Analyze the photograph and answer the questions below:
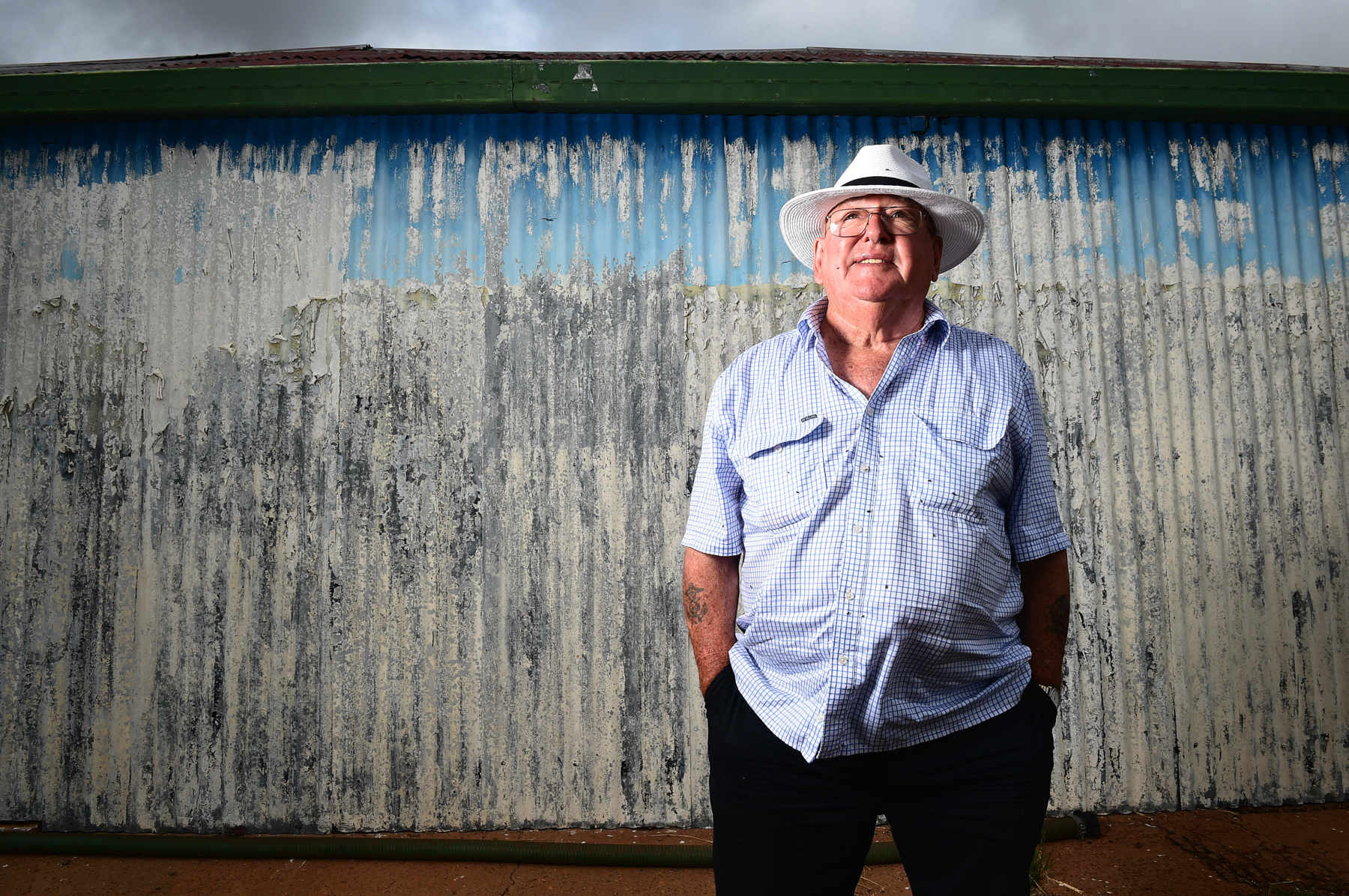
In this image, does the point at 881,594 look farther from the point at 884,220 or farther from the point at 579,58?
the point at 579,58

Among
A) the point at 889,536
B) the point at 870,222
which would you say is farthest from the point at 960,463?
the point at 870,222

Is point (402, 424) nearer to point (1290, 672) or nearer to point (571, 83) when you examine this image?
point (571, 83)

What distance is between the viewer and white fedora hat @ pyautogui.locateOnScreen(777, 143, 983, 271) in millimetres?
1950

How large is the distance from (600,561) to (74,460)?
279 cm

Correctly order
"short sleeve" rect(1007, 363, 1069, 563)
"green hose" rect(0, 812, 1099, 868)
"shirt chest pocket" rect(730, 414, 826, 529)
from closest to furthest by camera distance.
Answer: "shirt chest pocket" rect(730, 414, 826, 529)
"short sleeve" rect(1007, 363, 1069, 563)
"green hose" rect(0, 812, 1099, 868)

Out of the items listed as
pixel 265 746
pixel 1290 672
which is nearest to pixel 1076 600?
pixel 1290 672

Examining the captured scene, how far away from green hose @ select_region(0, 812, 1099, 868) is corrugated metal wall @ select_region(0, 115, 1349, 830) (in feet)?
0.61

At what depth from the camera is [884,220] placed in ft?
6.34

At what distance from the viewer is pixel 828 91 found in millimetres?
3631

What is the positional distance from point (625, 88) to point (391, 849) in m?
3.90

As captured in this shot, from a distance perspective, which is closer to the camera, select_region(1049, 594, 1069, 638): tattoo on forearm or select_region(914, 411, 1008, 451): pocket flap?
select_region(914, 411, 1008, 451): pocket flap

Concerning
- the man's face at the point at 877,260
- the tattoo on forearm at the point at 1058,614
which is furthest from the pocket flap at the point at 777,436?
the tattoo on forearm at the point at 1058,614

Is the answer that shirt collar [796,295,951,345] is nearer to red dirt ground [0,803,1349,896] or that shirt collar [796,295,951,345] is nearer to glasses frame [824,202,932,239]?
glasses frame [824,202,932,239]

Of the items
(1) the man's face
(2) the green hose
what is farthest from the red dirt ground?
(1) the man's face
